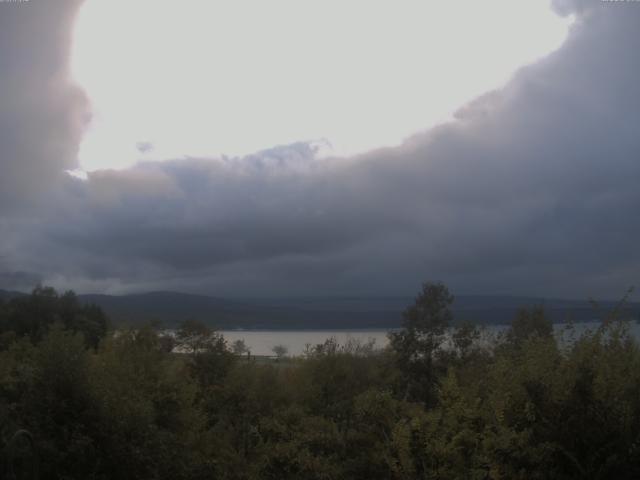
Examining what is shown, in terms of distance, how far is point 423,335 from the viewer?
28625 mm

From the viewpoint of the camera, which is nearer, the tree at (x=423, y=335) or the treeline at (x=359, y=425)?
Answer: the treeline at (x=359, y=425)

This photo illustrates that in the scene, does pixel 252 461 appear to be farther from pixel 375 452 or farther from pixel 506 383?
pixel 506 383

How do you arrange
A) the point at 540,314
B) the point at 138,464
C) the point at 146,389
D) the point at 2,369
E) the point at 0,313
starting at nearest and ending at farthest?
the point at 138,464
the point at 2,369
the point at 146,389
the point at 540,314
the point at 0,313

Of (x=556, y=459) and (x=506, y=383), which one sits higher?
(x=506, y=383)

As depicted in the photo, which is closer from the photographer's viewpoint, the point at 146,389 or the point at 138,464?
the point at 138,464

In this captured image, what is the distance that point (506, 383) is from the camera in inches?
458

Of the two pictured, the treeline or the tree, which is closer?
the treeline

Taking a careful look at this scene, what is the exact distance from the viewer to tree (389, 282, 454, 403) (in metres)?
28.3

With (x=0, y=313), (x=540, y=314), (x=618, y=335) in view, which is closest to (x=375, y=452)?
(x=618, y=335)

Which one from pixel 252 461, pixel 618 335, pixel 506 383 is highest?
pixel 618 335

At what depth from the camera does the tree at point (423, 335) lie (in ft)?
92.8

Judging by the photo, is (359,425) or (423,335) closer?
(359,425)

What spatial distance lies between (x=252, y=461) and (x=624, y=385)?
28.6 feet

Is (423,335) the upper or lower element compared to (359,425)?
upper
